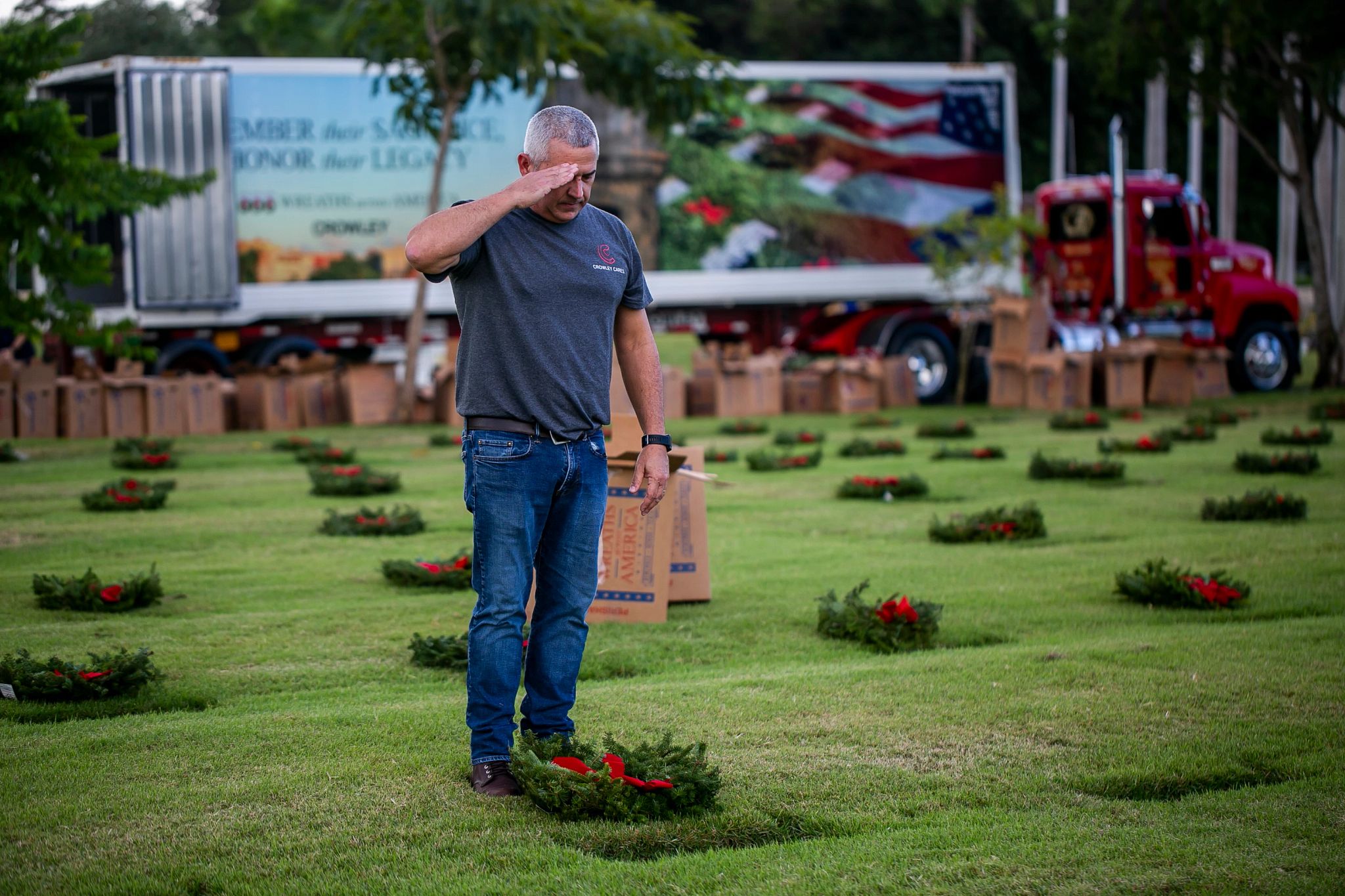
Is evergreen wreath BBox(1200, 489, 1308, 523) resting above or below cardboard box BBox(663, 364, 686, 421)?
below

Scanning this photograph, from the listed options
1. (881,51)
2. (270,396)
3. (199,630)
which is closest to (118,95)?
(270,396)

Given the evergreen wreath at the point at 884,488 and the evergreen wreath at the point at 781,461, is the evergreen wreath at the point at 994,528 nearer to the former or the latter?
the evergreen wreath at the point at 884,488

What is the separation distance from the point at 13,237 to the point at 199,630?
8.26m

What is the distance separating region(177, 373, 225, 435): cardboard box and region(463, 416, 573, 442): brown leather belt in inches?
599

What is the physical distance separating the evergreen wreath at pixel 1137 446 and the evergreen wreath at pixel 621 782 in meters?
10.6

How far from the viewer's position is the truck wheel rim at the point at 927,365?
2333 centimetres

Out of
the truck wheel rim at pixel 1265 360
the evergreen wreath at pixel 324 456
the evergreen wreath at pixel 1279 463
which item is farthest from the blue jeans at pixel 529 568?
the truck wheel rim at pixel 1265 360

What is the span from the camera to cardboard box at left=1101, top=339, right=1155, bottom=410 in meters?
21.1

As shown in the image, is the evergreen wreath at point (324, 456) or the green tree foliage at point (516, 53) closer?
the evergreen wreath at point (324, 456)

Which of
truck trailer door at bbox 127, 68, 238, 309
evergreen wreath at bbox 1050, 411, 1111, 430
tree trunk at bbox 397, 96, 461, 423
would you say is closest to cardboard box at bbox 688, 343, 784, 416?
tree trunk at bbox 397, 96, 461, 423

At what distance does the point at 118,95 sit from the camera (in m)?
19.8

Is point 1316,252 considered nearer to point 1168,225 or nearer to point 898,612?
point 1168,225

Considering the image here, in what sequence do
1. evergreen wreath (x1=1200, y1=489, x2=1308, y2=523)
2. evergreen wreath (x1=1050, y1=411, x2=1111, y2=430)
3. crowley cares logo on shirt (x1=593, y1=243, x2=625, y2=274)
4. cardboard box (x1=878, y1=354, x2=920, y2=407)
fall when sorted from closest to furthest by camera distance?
crowley cares logo on shirt (x1=593, y1=243, x2=625, y2=274)
evergreen wreath (x1=1200, y1=489, x2=1308, y2=523)
evergreen wreath (x1=1050, y1=411, x2=1111, y2=430)
cardboard box (x1=878, y1=354, x2=920, y2=407)

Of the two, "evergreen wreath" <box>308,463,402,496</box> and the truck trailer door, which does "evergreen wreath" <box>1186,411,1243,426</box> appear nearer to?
"evergreen wreath" <box>308,463,402,496</box>
